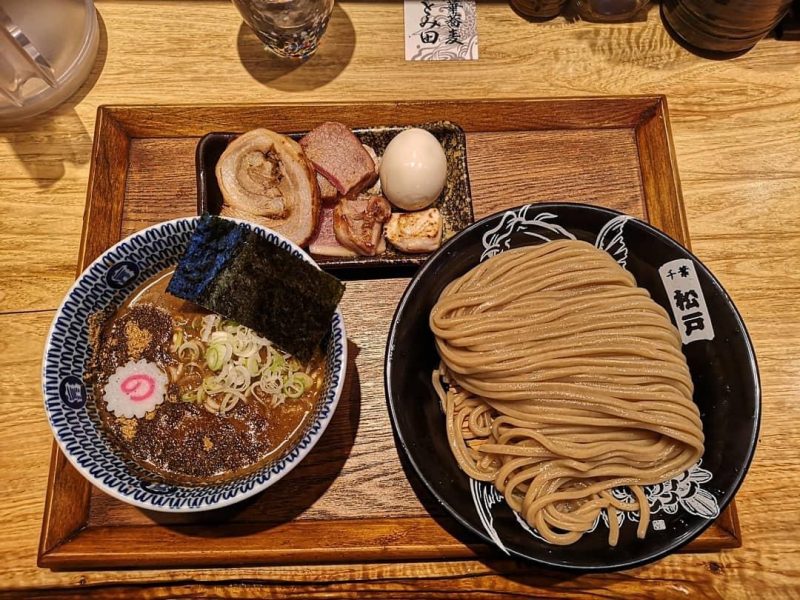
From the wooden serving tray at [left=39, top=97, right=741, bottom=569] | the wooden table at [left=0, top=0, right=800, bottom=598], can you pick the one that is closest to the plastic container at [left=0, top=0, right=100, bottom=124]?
the wooden table at [left=0, top=0, right=800, bottom=598]

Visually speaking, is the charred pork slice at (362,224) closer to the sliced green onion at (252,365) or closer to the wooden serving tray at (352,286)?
the wooden serving tray at (352,286)

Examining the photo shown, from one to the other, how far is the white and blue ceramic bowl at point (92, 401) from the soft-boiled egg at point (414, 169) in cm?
53

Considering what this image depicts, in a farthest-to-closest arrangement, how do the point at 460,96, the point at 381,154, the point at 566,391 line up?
the point at 460,96 → the point at 381,154 → the point at 566,391

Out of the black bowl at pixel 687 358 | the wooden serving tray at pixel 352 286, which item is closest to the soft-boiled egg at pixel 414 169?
the wooden serving tray at pixel 352 286

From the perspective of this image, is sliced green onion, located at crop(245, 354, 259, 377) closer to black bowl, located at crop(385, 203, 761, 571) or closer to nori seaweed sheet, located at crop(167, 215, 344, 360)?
nori seaweed sheet, located at crop(167, 215, 344, 360)

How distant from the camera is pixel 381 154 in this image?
210 centimetres

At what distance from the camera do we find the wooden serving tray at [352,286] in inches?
63.8

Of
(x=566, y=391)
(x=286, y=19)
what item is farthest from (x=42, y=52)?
(x=566, y=391)

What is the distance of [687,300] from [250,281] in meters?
1.29

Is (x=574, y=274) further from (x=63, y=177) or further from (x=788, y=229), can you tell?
(x=63, y=177)

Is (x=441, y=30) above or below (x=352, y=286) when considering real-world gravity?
above

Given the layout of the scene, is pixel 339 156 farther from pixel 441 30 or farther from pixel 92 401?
pixel 92 401

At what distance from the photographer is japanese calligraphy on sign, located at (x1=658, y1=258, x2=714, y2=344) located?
1618 mm

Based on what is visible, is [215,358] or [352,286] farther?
[352,286]
